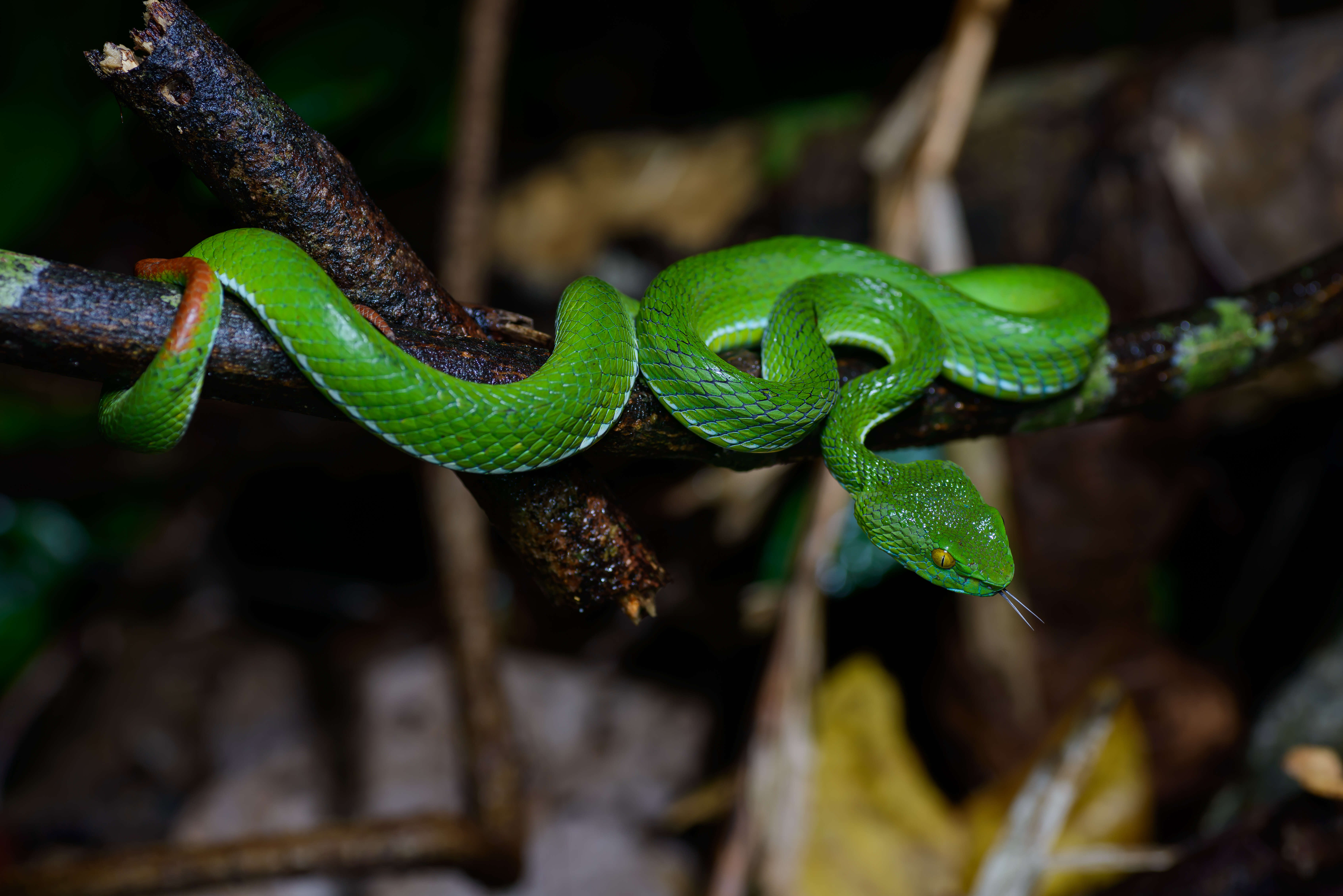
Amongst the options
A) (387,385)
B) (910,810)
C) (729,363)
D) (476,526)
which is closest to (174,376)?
(387,385)

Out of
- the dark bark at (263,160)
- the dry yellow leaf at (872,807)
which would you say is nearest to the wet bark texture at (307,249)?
the dark bark at (263,160)

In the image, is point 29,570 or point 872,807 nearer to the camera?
→ point 872,807

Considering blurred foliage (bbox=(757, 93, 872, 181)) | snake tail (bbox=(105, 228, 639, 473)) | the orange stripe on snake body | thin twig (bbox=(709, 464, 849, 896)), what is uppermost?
the orange stripe on snake body

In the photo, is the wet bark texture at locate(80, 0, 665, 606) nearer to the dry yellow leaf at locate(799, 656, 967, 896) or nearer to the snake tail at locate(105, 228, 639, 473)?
the snake tail at locate(105, 228, 639, 473)

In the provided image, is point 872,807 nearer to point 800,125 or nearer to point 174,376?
point 174,376

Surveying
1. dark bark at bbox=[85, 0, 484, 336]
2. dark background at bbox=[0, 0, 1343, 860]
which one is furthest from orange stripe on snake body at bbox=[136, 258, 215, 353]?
dark background at bbox=[0, 0, 1343, 860]

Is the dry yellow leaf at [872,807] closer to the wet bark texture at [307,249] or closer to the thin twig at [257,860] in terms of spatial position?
the thin twig at [257,860]
